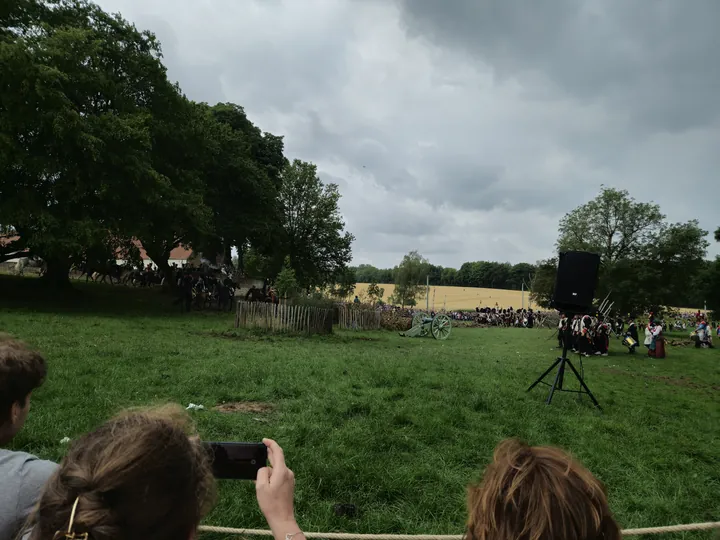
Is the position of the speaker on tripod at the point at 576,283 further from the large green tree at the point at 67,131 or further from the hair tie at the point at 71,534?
the large green tree at the point at 67,131

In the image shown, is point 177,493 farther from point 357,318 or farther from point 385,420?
point 357,318

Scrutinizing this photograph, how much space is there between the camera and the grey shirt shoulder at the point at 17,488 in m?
1.47

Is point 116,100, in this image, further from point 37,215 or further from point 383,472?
point 383,472

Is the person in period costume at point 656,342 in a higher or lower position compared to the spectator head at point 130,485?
lower

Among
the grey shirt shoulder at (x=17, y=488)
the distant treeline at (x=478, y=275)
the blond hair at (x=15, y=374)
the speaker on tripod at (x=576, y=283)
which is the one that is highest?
the distant treeline at (x=478, y=275)

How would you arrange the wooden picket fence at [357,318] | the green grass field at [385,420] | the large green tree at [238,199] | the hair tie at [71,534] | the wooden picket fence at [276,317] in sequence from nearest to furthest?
the hair tie at [71,534] < the green grass field at [385,420] < the wooden picket fence at [276,317] < the wooden picket fence at [357,318] < the large green tree at [238,199]

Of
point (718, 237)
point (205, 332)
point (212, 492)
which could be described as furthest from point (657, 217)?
point (212, 492)

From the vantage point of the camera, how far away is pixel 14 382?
1787 millimetres

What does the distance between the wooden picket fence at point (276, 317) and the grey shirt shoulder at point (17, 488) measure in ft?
47.2

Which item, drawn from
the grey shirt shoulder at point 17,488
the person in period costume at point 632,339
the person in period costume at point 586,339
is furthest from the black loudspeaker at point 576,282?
the person in period costume at point 632,339

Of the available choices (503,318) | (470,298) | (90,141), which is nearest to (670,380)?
(90,141)

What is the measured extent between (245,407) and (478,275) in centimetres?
10550

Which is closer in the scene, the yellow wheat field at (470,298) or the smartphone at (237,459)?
the smartphone at (237,459)

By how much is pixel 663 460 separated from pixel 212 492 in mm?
5294
